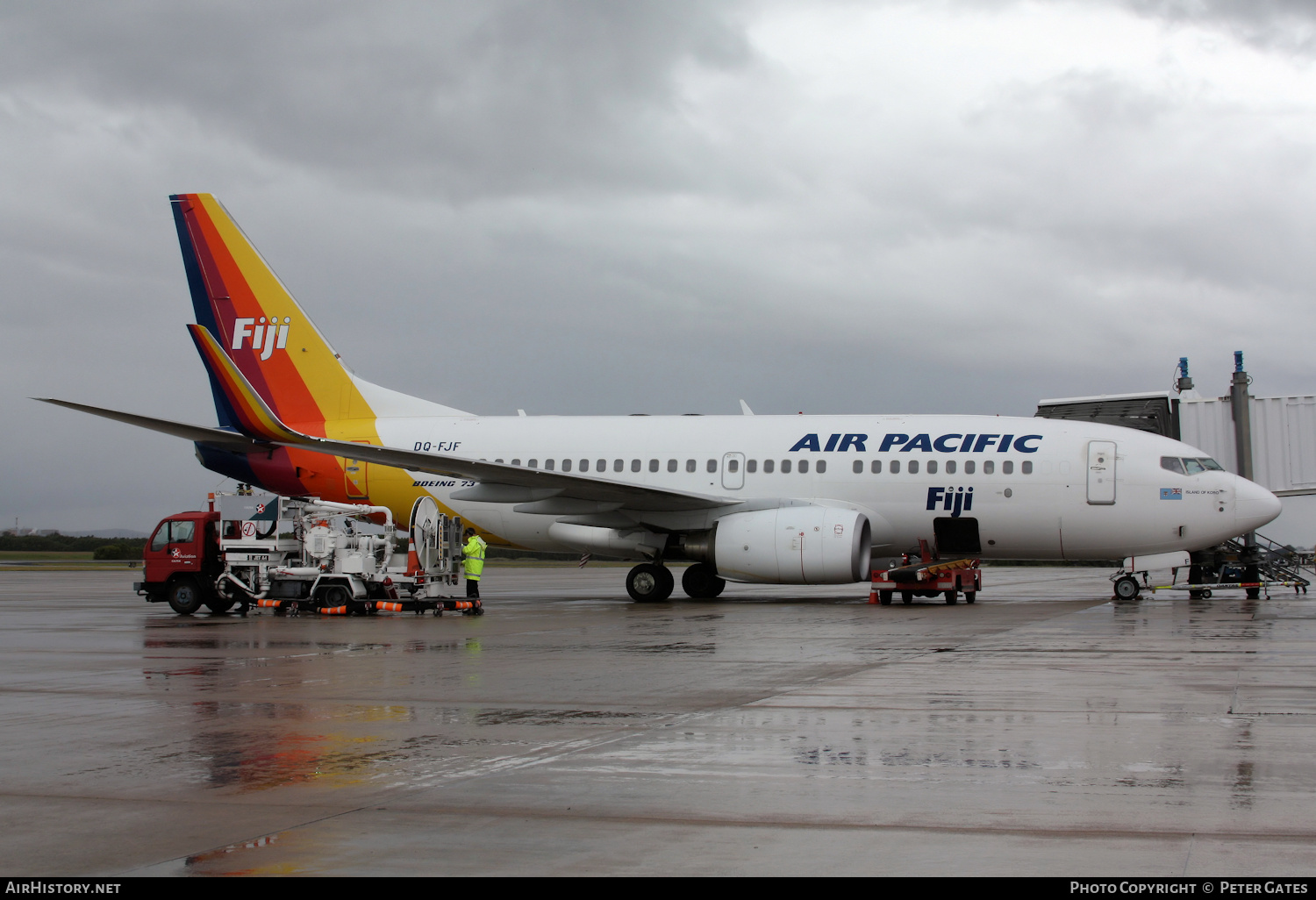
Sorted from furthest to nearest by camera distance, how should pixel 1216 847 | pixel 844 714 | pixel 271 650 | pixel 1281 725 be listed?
pixel 271 650, pixel 844 714, pixel 1281 725, pixel 1216 847

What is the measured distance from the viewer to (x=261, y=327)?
86.0 feet

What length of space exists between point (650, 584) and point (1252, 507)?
11.5 meters

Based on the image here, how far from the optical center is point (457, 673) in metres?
11.0

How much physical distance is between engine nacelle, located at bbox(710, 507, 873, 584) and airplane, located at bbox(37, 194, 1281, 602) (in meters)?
0.04

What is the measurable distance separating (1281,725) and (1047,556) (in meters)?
15.2

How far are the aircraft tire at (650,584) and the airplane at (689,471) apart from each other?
0.04 m

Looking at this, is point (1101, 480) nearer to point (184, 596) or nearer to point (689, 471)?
point (689, 471)

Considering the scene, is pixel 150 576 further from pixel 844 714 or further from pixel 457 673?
pixel 844 714

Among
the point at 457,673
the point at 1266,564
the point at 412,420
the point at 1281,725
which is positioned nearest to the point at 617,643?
the point at 457,673

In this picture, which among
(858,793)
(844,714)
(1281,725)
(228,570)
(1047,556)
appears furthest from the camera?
(1047,556)

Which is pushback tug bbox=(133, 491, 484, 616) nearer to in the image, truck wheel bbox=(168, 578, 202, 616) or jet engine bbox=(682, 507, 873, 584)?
truck wheel bbox=(168, 578, 202, 616)

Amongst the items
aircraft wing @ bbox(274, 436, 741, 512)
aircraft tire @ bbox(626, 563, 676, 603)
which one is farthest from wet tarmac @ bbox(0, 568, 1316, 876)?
aircraft tire @ bbox(626, 563, 676, 603)

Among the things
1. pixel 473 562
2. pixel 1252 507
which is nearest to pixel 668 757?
pixel 473 562

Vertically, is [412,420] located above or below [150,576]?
above
